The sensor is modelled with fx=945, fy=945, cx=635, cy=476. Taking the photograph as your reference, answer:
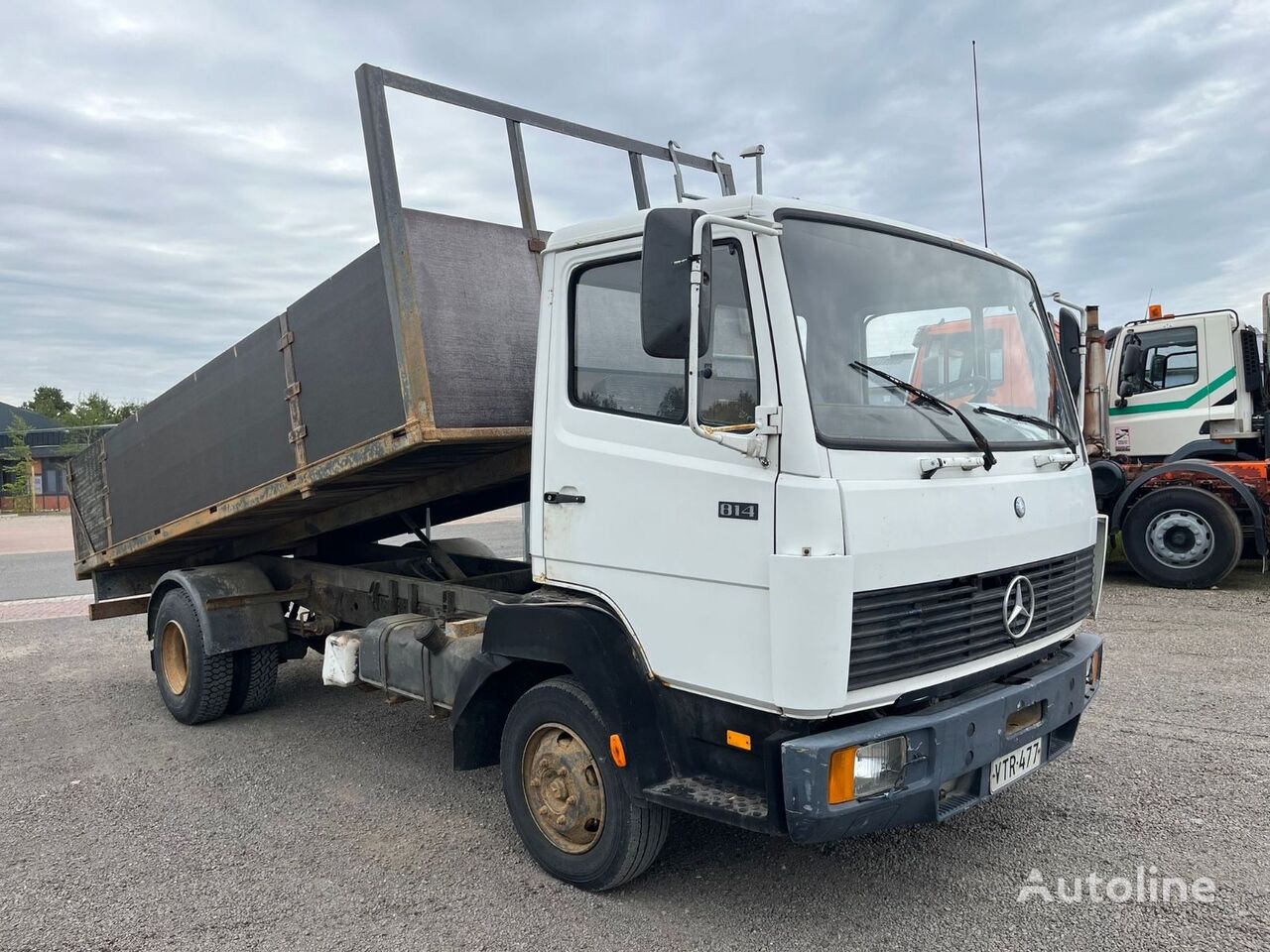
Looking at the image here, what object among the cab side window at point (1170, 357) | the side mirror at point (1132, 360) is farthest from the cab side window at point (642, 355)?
the cab side window at point (1170, 357)

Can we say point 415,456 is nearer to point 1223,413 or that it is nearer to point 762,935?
point 762,935

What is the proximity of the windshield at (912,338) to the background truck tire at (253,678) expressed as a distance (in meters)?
4.41

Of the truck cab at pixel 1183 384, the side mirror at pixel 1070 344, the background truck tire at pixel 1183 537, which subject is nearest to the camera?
the side mirror at pixel 1070 344

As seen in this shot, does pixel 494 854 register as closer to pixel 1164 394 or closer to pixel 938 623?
pixel 938 623

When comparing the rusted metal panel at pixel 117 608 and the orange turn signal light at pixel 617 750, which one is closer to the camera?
the orange turn signal light at pixel 617 750

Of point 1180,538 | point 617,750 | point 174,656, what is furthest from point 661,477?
point 1180,538

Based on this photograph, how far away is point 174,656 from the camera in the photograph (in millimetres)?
6086

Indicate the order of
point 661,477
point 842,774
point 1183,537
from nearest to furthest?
point 842,774, point 661,477, point 1183,537

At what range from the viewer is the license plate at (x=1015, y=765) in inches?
127

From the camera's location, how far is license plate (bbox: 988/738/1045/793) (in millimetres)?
3229

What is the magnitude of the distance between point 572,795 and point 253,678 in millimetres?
3274

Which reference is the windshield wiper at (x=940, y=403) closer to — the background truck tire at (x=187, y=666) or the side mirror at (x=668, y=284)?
the side mirror at (x=668, y=284)

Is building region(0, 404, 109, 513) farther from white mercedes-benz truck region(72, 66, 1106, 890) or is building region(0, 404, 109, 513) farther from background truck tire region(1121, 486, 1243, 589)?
white mercedes-benz truck region(72, 66, 1106, 890)

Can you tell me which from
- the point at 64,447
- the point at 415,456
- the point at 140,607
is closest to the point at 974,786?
the point at 415,456
